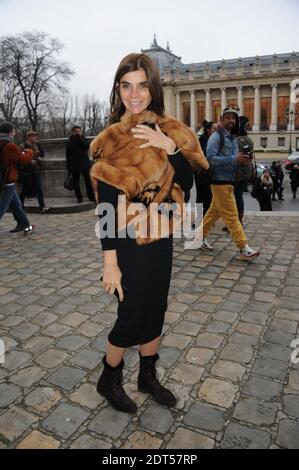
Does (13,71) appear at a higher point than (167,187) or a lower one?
higher

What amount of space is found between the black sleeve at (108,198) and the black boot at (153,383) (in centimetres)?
86

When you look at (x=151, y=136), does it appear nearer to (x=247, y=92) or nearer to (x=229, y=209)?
(x=229, y=209)

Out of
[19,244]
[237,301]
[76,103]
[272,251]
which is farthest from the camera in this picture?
[76,103]

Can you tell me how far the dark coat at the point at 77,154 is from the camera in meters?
9.41

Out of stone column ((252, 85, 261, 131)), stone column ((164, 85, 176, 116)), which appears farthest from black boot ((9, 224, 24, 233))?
stone column ((164, 85, 176, 116))

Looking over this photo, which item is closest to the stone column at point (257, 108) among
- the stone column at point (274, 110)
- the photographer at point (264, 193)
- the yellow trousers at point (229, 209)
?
the stone column at point (274, 110)

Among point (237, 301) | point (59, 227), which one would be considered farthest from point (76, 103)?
point (237, 301)

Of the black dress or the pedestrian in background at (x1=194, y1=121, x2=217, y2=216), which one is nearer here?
the black dress

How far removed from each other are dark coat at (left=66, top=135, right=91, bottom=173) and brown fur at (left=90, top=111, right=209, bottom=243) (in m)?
7.47

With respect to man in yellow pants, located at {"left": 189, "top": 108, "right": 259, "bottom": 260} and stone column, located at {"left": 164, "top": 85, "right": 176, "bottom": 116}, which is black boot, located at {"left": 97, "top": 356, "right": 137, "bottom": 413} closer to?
man in yellow pants, located at {"left": 189, "top": 108, "right": 259, "bottom": 260}

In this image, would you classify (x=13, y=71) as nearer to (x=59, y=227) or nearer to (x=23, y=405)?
(x=59, y=227)

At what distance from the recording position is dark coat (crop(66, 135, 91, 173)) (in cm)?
941

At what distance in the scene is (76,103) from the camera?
63.2 meters
